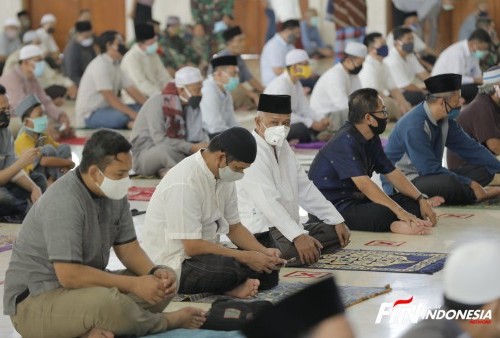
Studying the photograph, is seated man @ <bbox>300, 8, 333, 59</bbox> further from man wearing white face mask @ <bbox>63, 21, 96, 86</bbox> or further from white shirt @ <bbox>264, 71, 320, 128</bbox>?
white shirt @ <bbox>264, 71, 320, 128</bbox>

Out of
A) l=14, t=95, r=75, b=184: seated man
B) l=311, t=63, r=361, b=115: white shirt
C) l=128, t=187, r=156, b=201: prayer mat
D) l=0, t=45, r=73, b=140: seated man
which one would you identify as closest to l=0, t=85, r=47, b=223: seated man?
l=14, t=95, r=75, b=184: seated man

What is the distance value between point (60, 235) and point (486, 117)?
14.9 ft

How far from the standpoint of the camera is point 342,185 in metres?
6.59

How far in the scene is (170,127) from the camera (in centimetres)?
886

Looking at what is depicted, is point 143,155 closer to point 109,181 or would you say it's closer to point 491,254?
point 109,181

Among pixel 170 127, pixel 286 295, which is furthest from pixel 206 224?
pixel 170 127

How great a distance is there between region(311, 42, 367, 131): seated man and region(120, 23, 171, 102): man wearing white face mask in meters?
1.98

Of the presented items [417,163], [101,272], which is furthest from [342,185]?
[101,272]


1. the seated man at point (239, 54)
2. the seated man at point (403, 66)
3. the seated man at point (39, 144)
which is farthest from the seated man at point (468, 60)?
the seated man at point (39, 144)

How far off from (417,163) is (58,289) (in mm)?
3444

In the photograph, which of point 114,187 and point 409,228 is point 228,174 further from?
point 409,228

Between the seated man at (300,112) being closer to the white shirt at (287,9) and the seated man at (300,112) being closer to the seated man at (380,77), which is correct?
the seated man at (380,77)

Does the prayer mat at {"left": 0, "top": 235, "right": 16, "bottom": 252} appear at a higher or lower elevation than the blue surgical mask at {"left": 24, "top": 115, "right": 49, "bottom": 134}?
lower

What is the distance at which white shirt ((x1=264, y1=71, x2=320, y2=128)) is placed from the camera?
1047 cm
